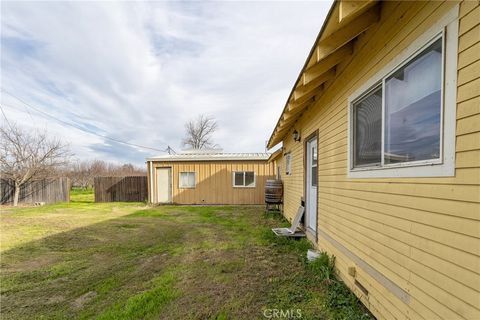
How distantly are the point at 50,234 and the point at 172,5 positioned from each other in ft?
22.6

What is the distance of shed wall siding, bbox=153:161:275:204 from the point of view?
12.6 meters

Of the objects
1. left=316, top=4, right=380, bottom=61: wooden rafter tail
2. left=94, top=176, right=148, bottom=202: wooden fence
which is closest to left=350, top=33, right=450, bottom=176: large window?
left=316, top=4, right=380, bottom=61: wooden rafter tail

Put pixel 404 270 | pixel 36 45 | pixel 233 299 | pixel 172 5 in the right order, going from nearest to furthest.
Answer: pixel 404 270, pixel 233 299, pixel 172 5, pixel 36 45

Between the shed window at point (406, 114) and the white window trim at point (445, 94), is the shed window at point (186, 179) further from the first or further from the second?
the white window trim at point (445, 94)

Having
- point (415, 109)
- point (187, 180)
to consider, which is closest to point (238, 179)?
point (187, 180)

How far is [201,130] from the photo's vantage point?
95.2 feet

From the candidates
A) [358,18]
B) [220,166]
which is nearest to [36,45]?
[220,166]

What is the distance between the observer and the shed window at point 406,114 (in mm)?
1586

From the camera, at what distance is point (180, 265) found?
394 cm

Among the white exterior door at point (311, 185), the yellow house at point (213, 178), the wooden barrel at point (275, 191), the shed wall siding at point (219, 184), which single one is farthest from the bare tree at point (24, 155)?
the white exterior door at point (311, 185)

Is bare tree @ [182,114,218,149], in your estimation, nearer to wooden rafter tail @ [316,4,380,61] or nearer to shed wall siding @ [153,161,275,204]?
shed wall siding @ [153,161,275,204]

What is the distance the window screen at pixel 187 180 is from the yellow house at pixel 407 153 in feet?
34.1

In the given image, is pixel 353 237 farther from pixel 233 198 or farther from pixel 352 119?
pixel 233 198

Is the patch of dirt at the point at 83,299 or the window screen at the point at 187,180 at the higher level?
the window screen at the point at 187,180
